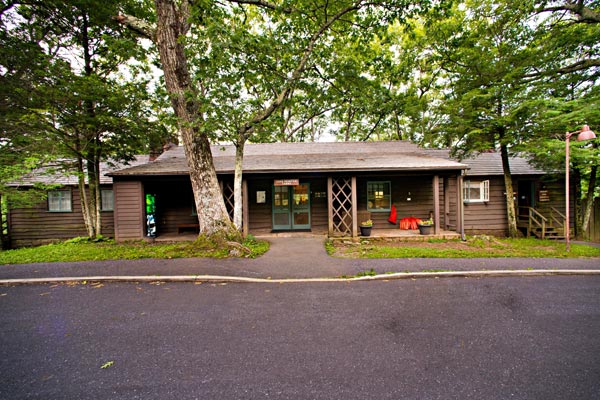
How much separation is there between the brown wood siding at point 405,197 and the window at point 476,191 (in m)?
1.91

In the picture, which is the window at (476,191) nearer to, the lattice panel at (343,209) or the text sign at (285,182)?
the lattice panel at (343,209)

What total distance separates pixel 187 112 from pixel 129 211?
5.44m

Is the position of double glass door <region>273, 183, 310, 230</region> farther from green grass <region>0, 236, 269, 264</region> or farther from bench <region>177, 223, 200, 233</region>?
bench <region>177, 223, 200, 233</region>

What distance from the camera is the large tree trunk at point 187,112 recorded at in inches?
275

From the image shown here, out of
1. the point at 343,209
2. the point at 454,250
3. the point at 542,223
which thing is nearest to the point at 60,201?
the point at 343,209

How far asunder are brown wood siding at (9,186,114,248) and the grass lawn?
1207 centimetres

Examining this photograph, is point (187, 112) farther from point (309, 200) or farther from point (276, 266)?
point (309, 200)

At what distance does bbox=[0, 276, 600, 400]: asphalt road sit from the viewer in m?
2.17

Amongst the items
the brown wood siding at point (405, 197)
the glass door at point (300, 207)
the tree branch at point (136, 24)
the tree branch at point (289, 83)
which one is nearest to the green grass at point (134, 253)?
the glass door at point (300, 207)

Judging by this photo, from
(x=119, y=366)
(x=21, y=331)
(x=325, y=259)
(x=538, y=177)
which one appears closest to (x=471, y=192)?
(x=538, y=177)

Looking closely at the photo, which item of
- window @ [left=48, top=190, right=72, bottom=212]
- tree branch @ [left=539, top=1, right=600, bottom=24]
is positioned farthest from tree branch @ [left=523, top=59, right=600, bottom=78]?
window @ [left=48, top=190, right=72, bottom=212]

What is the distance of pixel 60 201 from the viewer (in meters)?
11.9

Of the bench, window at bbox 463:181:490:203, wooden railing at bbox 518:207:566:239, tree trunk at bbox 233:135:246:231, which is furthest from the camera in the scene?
window at bbox 463:181:490:203

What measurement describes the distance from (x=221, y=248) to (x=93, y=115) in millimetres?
8106
